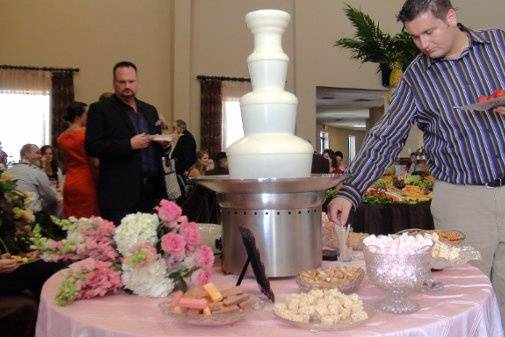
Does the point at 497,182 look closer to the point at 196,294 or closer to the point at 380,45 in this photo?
the point at 196,294

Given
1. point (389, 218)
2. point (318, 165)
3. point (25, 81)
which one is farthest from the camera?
point (25, 81)

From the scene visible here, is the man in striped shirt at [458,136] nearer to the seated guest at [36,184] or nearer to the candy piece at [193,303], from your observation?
the candy piece at [193,303]

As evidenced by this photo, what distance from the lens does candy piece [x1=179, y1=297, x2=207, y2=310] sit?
1104 mm

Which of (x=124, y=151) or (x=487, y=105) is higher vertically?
(x=487, y=105)

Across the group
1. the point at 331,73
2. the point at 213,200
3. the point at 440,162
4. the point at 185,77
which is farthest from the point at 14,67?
the point at 440,162

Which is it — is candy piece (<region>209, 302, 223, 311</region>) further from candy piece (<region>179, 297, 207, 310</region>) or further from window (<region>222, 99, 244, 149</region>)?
window (<region>222, 99, 244, 149</region>)

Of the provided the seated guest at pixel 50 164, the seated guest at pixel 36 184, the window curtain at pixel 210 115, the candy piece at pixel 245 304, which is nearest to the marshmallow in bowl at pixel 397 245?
the candy piece at pixel 245 304

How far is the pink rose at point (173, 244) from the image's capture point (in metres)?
1.31

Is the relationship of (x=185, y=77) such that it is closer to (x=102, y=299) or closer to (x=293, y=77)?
(x=293, y=77)

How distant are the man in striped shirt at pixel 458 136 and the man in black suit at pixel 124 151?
1.33m

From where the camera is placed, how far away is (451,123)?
2.07 m

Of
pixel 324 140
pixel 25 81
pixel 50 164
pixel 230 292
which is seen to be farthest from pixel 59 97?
pixel 324 140

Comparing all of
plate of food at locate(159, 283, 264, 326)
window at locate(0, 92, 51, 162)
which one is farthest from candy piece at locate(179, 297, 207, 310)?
window at locate(0, 92, 51, 162)

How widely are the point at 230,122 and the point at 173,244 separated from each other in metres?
9.62
